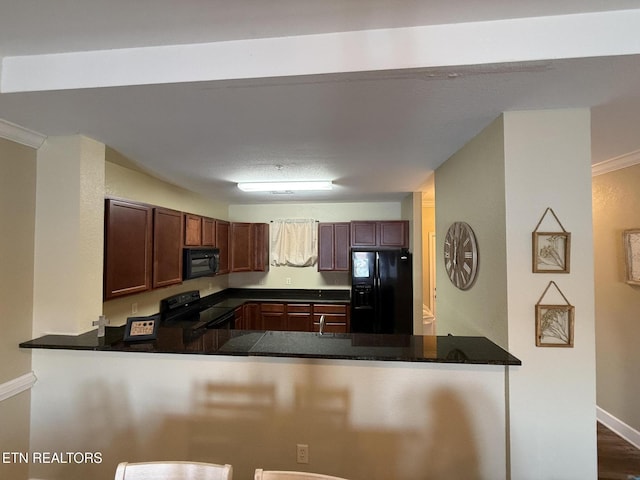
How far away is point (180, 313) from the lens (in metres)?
3.26

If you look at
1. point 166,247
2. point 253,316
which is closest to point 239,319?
point 253,316

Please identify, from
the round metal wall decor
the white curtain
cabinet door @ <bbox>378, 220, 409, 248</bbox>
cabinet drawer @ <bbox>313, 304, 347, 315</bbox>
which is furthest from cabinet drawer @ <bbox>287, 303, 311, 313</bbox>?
the round metal wall decor

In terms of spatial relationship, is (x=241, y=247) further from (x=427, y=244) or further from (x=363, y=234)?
(x=427, y=244)

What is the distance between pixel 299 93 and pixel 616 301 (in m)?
3.22

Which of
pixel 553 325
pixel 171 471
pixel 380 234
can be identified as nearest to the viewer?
pixel 171 471

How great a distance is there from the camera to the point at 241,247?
430cm

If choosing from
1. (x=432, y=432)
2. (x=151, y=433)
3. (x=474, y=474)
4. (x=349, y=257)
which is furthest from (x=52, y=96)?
(x=349, y=257)

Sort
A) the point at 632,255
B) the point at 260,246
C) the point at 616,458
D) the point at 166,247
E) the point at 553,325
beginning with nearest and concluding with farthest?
the point at 553,325, the point at 616,458, the point at 632,255, the point at 166,247, the point at 260,246

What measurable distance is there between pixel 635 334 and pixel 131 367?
3.84 m

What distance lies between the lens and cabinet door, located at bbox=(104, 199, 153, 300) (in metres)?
2.04

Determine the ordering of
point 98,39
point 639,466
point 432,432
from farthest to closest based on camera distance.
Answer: point 639,466 < point 432,432 < point 98,39

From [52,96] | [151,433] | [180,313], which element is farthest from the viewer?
[180,313]

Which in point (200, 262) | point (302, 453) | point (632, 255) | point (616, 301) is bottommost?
point (302, 453)

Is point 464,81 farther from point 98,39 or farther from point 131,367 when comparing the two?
point 131,367
